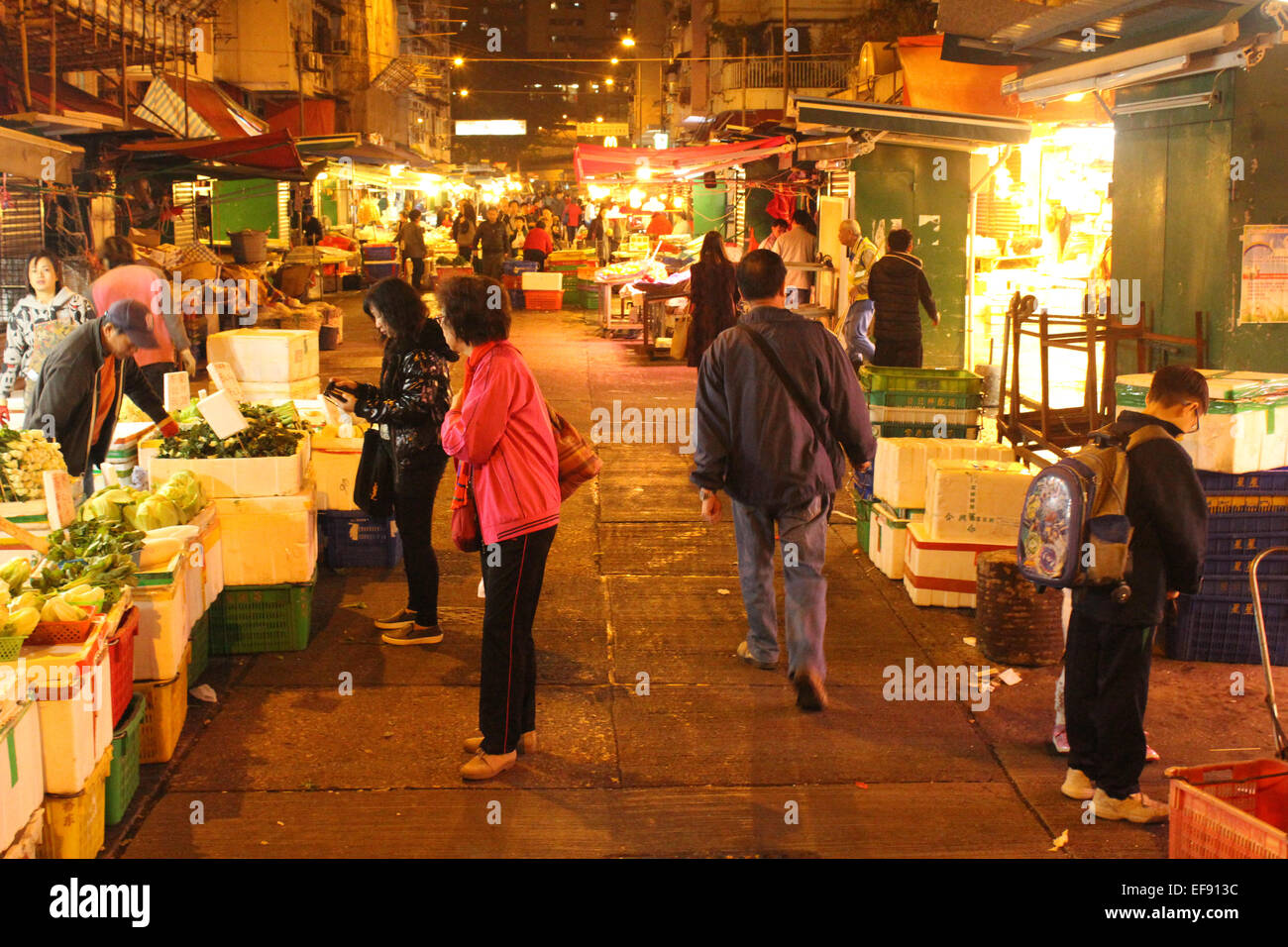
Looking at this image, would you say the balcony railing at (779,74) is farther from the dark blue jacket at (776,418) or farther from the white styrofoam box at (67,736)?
the white styrofoam box at (67,736)

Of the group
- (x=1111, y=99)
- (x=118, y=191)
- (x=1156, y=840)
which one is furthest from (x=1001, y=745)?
(x=118, y=191)

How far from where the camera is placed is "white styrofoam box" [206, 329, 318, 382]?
8922 mm

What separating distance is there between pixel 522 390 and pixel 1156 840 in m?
3.02

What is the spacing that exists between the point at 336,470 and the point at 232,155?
9.71 metres

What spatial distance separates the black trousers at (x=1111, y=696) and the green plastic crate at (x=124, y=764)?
3736 millimetres

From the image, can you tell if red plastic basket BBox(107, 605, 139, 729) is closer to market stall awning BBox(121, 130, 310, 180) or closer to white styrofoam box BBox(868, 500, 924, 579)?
white styrofoam box BBox(868, 500, 924, 579)

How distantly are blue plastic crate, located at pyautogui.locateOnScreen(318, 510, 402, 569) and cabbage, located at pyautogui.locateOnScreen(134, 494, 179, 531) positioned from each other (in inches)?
77.0

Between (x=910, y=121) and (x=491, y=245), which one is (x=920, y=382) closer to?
(x=910, y=121)

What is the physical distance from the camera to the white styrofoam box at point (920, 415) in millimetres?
8172

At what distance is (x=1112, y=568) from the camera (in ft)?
14.8

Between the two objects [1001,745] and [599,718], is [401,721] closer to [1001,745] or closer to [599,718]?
[599,718]

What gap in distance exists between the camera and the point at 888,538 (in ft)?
25.8

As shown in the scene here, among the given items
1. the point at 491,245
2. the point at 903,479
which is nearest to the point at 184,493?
the point at 903,479

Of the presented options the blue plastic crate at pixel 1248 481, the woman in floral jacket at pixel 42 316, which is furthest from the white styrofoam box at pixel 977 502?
the woman in floral jacket at pixel 42 316
